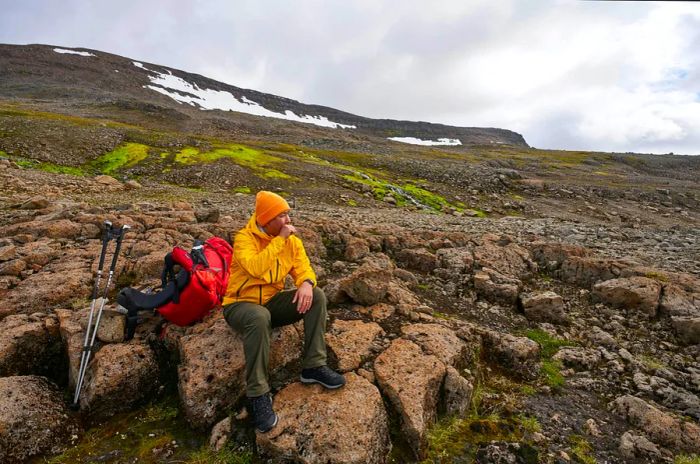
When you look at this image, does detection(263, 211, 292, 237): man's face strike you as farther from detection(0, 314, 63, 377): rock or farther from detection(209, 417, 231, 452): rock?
detection(0, 314, 63, 377): rock

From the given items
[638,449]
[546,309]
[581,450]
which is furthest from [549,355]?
[581,450]

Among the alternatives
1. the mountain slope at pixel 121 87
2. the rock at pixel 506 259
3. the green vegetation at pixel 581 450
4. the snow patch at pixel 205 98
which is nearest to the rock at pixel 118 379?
the green vegetation at pixel 581 450

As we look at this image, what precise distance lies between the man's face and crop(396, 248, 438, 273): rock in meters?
7.59

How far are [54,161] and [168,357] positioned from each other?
36833mm

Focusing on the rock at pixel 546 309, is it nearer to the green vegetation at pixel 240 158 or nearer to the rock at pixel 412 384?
the rock at pixel 412 384

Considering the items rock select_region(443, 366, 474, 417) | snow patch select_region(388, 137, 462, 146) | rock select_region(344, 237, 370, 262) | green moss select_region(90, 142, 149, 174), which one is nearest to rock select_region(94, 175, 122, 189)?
green moss select_region(90, 142, 149, 174)

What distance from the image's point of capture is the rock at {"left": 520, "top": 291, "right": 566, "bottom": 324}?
10.7 metres

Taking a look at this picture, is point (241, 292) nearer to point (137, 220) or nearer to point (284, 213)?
point (284, 213)

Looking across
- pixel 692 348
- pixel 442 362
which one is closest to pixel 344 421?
pixel 442 362

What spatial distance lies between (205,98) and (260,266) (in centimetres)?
17777

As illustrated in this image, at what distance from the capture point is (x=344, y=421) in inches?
230

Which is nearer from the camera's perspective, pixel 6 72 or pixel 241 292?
pixel 241 292

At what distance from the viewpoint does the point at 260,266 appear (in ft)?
22.2

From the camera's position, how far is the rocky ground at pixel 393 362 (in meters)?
5.96
